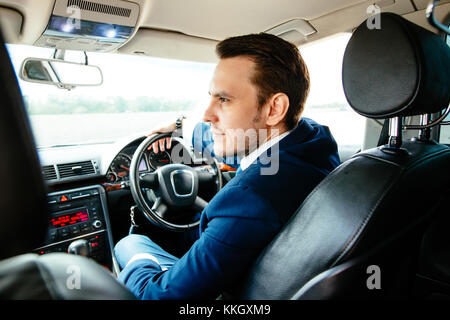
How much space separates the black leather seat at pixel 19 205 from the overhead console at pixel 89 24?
1.32 m

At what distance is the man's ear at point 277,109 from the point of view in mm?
1273

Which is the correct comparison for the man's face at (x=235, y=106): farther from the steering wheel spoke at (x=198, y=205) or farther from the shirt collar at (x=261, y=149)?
the steering wheel spoke at (x=198, y=205)

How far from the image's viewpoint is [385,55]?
844 mm

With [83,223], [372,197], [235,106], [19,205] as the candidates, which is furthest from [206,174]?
[19,205]

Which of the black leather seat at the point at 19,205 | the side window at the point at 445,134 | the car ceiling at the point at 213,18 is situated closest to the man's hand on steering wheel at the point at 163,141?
the car ceiling at the point at 213,18

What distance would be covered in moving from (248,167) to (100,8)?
1.21 meters

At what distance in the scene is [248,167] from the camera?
3.51 feet

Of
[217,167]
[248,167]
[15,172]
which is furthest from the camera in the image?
[217,167]

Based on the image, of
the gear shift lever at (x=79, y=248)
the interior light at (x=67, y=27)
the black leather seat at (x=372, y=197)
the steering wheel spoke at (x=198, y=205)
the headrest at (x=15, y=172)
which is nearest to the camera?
the headrest at (x=15, y=172)

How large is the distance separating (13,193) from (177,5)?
1584 millimetres

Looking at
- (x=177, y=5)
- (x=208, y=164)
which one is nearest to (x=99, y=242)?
(x=208, y=164)

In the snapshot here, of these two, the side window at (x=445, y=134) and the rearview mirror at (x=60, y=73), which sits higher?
the rearview mirror at (x=60, y=73)

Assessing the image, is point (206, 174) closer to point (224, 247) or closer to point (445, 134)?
point (224, 247)
